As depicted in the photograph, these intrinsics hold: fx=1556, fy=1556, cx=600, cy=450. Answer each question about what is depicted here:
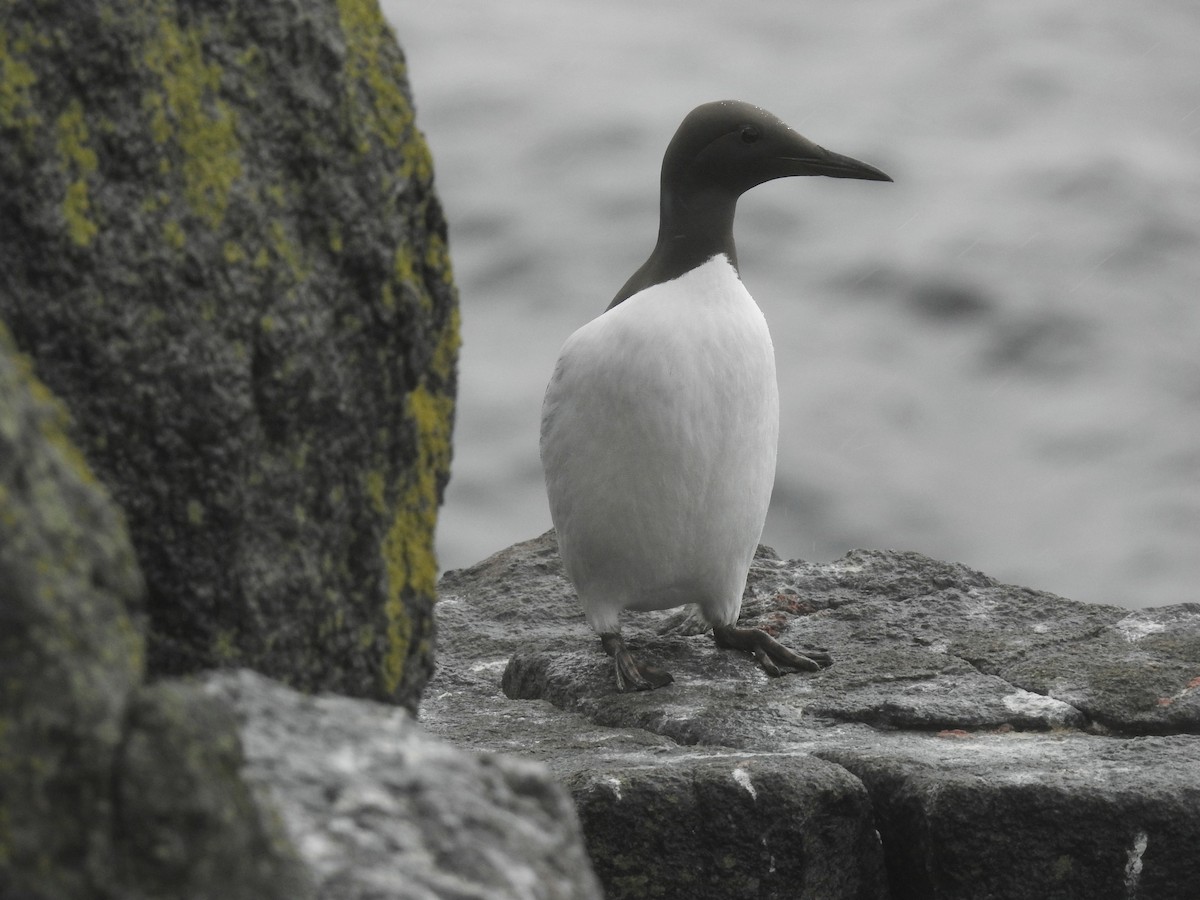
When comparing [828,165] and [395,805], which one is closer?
[395,805]

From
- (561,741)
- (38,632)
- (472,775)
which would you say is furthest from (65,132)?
(561,741)

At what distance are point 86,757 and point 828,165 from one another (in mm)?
4495

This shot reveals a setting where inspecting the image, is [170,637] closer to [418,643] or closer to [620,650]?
[418,643]

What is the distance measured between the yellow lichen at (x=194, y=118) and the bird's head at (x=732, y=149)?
337 centimetres

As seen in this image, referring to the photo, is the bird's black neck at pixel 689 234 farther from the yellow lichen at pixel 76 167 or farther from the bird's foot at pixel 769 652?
the yellow lichen at pixel 76 167

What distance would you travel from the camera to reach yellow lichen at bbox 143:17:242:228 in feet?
7.83

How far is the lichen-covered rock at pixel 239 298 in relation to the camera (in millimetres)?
2291

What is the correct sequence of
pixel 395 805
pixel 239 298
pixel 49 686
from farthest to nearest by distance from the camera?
pixel 239 298, pixel 395 805, pixel 49 686

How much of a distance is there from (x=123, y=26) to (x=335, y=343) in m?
0.58

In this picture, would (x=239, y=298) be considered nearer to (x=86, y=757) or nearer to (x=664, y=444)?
(x=86, y=757)

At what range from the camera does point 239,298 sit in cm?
240

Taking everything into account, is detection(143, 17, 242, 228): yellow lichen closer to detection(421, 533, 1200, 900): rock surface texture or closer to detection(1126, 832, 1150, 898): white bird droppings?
detection(421, 533, 1200, 900): rock surface texture

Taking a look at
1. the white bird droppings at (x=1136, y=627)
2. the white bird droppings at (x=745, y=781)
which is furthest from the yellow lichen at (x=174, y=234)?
the white bird droppings at (x=1136, y=627)

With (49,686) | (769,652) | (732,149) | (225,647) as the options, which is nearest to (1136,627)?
(769,652)
